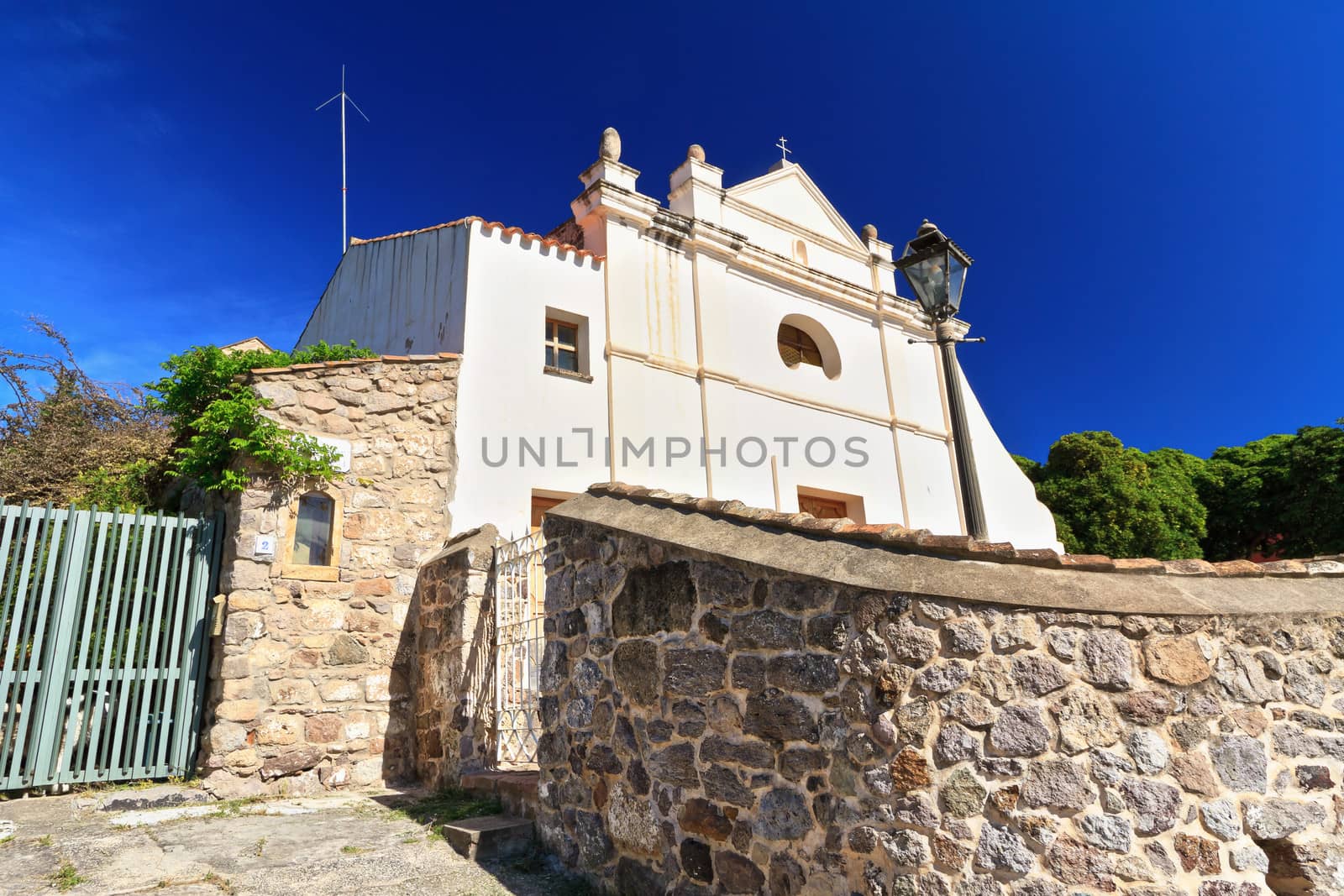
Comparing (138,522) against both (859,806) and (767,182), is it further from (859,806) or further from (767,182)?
(767,182)

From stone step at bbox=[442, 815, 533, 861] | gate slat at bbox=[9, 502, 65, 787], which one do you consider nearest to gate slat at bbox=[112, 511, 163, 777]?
gate slat at bbox=[9, 502, 65, 787]

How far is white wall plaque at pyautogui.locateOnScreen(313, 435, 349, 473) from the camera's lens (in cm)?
693

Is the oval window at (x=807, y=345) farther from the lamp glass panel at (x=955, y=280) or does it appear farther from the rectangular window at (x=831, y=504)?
the lamp glass panel at (x=955, y=280)

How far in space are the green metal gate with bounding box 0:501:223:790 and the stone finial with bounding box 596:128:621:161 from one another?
24.5ft

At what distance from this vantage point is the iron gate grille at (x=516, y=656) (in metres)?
5.24

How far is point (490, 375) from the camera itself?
863 centimetres

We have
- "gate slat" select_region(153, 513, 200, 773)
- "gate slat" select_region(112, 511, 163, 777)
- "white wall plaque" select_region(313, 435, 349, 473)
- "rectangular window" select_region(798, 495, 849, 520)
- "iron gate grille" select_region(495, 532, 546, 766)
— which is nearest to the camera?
"iron gate grille" select_region(495, 532, 546, 766)

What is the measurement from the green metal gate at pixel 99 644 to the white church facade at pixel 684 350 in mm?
2394

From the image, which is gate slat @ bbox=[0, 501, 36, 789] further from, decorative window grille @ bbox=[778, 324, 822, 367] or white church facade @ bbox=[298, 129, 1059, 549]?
decorative window grille @ bbox=[778, 324, 822, 367]

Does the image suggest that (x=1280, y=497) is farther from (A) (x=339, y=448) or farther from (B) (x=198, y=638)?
(B) (x=198, y=638)

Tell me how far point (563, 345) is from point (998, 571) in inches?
302

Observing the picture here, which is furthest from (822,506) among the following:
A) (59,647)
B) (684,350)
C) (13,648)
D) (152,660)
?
(13,648)

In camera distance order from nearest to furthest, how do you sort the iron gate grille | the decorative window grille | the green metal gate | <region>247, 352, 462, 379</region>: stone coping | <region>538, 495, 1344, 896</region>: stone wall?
1. <region>538, 495, 1344, 896</region>: stone wall
2. the iron gate grille
3. the green metal gate
4. <region>247, 352, 462, 379</region>: stone coping
5. the decorative window grille

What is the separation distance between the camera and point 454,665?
5.95 metres
